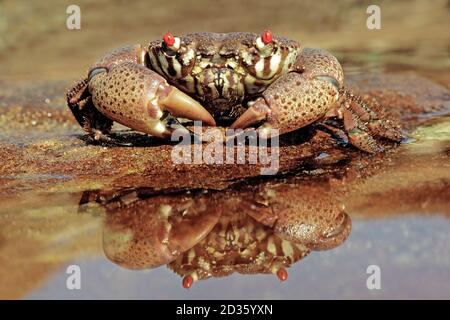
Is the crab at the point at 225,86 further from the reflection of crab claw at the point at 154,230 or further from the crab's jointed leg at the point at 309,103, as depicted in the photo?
the reflection of crab claw at the point at 154,230

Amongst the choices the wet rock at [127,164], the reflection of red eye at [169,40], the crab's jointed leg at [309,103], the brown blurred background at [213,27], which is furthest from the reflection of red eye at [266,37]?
the brown blurred background at [213,27]

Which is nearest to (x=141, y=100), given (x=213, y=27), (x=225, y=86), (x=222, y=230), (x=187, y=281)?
(x=225, y=86)

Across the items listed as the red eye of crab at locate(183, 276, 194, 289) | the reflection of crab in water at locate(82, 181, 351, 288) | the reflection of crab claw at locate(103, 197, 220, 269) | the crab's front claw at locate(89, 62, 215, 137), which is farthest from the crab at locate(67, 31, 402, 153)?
the red eye of crab at locate(183, 276, 194, 289)

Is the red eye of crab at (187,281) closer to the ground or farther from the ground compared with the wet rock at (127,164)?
closer to the ground

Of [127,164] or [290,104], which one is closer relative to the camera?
[290,104]

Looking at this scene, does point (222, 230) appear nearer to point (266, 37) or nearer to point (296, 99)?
point (296, 99)

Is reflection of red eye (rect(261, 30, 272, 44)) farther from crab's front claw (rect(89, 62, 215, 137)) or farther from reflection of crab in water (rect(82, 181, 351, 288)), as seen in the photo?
reflection of crab in water (rect(82, 181, 351, 288))
